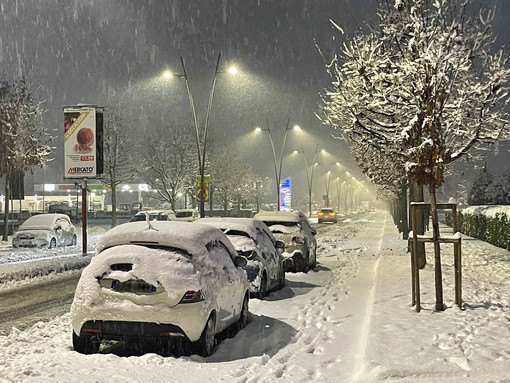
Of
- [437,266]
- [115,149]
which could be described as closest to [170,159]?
[115,149]

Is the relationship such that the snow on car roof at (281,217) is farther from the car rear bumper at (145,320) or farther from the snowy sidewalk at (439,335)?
the car rear bumper at (145,320)

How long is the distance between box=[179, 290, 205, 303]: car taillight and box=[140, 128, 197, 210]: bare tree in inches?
2105

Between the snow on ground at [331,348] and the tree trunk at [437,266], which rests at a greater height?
the tree trunk at [437,266]

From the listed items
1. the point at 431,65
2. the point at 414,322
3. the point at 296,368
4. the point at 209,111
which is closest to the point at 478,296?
the point at 414,322

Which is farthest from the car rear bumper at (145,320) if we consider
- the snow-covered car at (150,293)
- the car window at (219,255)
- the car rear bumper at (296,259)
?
the car rear bumper at (296,259)

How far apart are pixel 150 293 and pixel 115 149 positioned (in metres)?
44.9

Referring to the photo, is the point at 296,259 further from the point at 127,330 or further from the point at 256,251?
the point at 127,330

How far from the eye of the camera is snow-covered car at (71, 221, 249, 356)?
740cm

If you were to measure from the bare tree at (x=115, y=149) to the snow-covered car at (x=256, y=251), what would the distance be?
38108 mm

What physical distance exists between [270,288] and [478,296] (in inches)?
158

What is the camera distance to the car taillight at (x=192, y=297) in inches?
294

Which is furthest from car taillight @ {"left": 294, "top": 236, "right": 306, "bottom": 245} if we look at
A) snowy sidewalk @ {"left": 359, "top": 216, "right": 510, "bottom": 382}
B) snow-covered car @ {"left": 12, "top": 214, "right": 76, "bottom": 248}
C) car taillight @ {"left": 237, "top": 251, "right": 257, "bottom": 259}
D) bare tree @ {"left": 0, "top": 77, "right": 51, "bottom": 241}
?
bare tree @ {"left": 0, "top": 77, "right": 51, "bottom": 241}

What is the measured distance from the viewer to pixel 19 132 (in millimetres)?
35188

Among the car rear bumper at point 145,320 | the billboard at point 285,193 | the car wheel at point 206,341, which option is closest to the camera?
the car rear bumper at point 145,320
